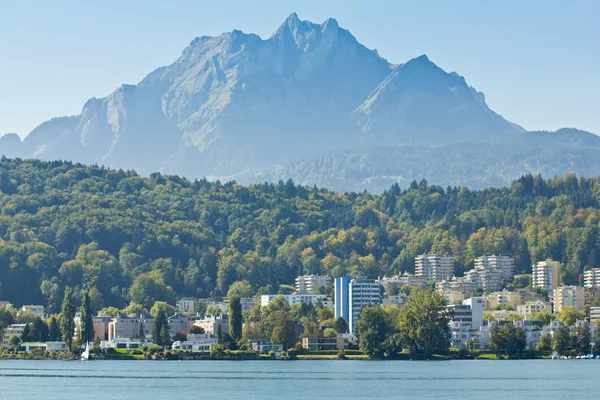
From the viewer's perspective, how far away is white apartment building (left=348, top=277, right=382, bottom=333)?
190125 millimetres

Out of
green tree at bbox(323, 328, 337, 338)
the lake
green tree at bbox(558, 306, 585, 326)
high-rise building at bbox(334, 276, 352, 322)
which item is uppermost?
high-rise building at bbox(334, 276, 352, 322)

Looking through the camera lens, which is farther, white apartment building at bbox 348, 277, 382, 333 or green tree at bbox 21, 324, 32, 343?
white apartment building at bbox 348, 277, 382, 333

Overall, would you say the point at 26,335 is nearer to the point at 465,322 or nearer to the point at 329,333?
the point at 329,333

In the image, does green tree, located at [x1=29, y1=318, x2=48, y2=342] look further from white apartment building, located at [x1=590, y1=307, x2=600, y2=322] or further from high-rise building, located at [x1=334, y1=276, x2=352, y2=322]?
white apartment building, located at [x1=590, y1=307, x2=600, y2=322]

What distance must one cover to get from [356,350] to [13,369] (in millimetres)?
40300

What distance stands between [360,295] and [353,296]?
1.05 m

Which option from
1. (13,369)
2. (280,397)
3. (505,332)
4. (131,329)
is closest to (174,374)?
(13,369)

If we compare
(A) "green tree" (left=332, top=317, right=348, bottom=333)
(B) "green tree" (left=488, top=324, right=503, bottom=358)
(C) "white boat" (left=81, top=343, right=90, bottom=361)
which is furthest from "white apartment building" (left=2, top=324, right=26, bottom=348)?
(B) "green tree" (left=488, top=324, right=503, bottom=358)

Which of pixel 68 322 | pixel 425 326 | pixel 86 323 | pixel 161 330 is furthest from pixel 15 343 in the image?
pixel 425 326

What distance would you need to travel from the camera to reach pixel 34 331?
529ft

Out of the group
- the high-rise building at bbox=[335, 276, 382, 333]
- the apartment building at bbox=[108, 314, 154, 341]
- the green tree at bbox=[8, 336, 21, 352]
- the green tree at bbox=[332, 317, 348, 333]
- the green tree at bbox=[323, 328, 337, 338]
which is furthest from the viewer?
the high-rise building at bbox=[335, 276, 382, 333]

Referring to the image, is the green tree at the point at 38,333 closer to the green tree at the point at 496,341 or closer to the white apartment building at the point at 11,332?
the white apartment building at the point at 11,332

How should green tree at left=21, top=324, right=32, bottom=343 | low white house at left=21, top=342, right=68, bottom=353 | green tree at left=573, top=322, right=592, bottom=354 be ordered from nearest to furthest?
green tree at left=573, top=322, right=592, bottom=354, low white house at left=21, top=342, right=68, bottom=353, green tree at left=21, top=324, right=32, bottom=343

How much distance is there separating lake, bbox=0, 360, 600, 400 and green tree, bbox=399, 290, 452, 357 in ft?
11.7
